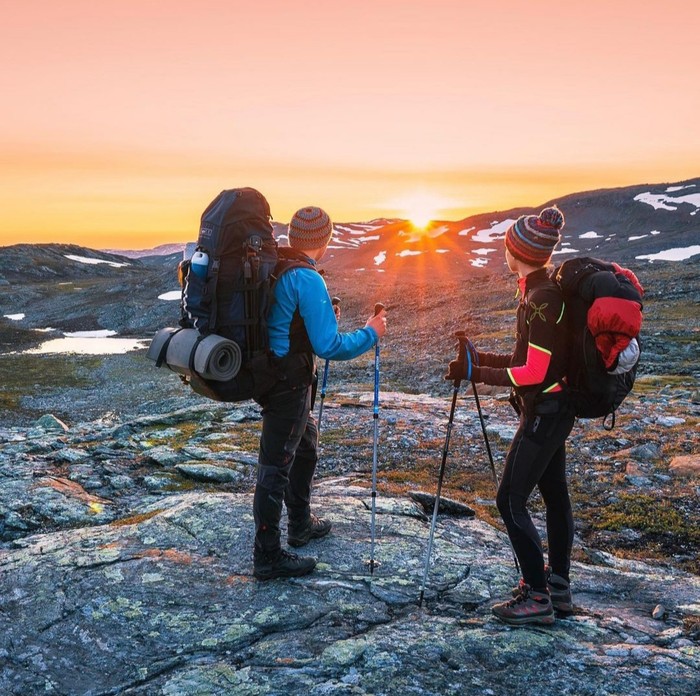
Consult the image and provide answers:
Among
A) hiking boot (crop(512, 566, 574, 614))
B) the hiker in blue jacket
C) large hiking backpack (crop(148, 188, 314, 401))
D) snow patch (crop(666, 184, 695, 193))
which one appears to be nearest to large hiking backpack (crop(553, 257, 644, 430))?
hiking boot (crop(512, 566, 574, 614))

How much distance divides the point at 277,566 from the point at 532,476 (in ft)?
11.0

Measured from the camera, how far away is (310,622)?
6.89 meters

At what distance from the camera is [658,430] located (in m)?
17.7

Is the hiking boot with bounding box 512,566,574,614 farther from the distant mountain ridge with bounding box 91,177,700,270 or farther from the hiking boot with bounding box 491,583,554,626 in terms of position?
the distant mountain ridge with bounding box 91,177,700,270

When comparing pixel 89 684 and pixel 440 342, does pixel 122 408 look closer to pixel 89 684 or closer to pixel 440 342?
pixel 440 342

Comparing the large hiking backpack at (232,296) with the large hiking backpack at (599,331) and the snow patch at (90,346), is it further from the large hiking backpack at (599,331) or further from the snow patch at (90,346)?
the snow patch at (90,346)

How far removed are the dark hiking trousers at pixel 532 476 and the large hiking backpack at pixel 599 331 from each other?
0.36 meters

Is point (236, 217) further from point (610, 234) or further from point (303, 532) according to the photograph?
point (610, 234)

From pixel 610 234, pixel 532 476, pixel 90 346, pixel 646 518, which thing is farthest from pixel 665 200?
pixel 532 476

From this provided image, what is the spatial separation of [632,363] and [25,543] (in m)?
8.74

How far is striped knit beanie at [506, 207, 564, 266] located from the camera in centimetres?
647

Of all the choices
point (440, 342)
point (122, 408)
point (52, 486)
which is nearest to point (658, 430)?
point (52, 486)

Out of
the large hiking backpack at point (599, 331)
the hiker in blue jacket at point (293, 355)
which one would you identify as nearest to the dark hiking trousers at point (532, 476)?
the large hiking backpack at point (599, 331)

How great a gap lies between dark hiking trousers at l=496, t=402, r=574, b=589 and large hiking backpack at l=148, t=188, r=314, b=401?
295 cm
